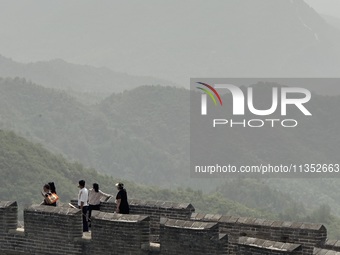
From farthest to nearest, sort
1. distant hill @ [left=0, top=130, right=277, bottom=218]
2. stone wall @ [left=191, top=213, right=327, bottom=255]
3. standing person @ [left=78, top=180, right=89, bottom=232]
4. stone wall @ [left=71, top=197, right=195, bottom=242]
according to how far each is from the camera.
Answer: distant hill @ [left=0, top=130, right=277, bottom=218], standing person @ [left=78, top=180, right=89, bottom=232], stone wall @ [left=71, top=197, right=195, bottom=242], stone wall @ [left=191, top=213, right=327, bottom=255]

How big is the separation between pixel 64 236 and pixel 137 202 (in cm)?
292

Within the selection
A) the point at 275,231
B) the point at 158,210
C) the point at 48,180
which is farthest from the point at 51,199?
the point at 48,180

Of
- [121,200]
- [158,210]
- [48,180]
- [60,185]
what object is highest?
[48,180]

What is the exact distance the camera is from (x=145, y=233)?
18359 mm

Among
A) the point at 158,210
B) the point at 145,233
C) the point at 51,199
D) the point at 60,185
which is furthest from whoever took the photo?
the point at 60,185

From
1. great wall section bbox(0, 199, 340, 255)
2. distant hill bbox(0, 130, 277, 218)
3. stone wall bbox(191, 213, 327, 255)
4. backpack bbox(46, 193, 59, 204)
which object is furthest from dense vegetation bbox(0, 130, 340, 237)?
stone wall bbox(191, 213, 327, 255)

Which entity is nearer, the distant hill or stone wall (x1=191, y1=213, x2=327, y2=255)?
stone wall (x1=191, y1=213, x2=327, y2=255)

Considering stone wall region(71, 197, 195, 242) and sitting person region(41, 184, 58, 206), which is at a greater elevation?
Result: sitting person region(41, 184, 58, 206)

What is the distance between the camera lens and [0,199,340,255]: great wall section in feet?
56.4

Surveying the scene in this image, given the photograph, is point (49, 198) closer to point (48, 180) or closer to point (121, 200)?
point (121, 200)

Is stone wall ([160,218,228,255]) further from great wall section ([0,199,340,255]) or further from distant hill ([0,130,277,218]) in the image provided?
distant hill ([0,130,277,218])

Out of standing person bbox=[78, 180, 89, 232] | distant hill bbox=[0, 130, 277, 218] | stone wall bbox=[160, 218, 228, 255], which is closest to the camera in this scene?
stone wall bbox=[160, 218, 228, 255]

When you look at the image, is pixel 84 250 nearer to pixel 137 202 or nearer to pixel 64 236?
pixel 64 236

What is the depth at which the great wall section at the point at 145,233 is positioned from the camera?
56.4ft
